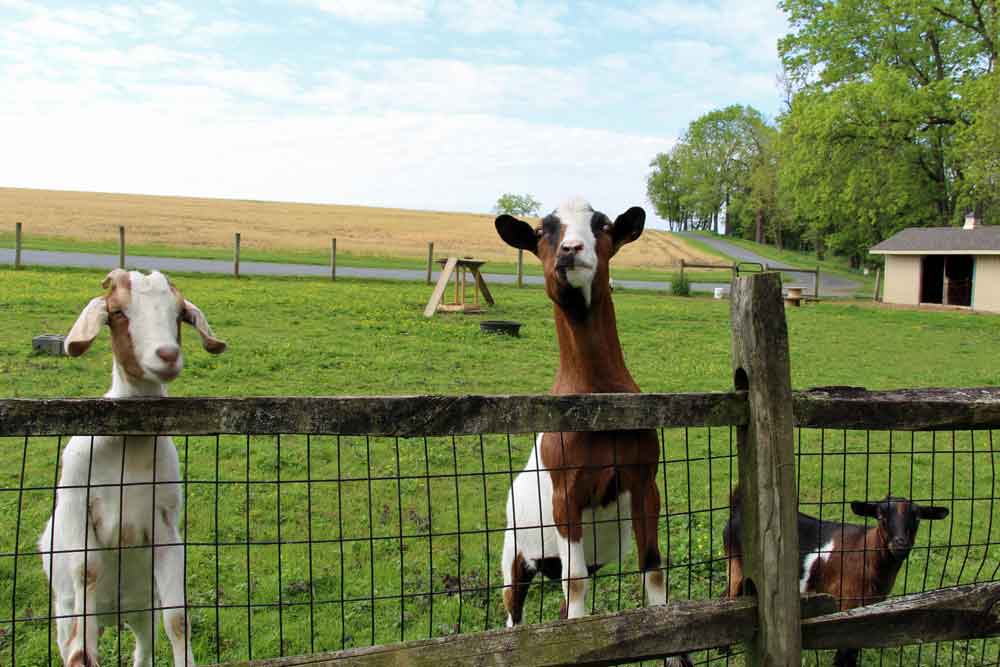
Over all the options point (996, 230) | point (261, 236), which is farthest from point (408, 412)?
point (261, 236)

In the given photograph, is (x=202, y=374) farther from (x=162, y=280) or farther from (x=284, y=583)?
(x=162, y=280)

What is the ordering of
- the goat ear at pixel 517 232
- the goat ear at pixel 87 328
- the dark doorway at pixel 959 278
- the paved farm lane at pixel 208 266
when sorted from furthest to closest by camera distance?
the dark doorway at pixel 959 278, the paved farm lane at pixel 208 266, the goat ear at pixel 517 232, the goat ear at pixel 87 328

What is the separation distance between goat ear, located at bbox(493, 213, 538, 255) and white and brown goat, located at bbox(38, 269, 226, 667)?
153 centimetres

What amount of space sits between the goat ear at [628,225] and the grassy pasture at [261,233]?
108 feet

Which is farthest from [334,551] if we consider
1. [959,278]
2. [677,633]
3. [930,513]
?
[959,278]

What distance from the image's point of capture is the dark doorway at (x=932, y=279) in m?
31.4

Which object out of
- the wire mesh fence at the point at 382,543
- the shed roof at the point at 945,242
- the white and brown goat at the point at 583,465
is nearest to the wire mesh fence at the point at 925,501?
the wire mesh fence at the point at 382,543

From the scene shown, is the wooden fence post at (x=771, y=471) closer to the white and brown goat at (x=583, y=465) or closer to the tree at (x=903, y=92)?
the white and brown goat at (x=583, y=465)

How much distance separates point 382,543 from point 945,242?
3093 cm

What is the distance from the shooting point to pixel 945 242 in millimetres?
29953

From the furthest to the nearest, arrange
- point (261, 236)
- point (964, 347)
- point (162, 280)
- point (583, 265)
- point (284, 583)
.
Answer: point (261, 236) → point (964, 347) → point (284, 583) → point (583, 265) → point (162, 280)

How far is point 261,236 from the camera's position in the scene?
53.5 meters

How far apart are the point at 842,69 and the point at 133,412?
43063 millimetres

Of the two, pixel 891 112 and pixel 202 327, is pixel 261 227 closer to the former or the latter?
pixel 891 112
